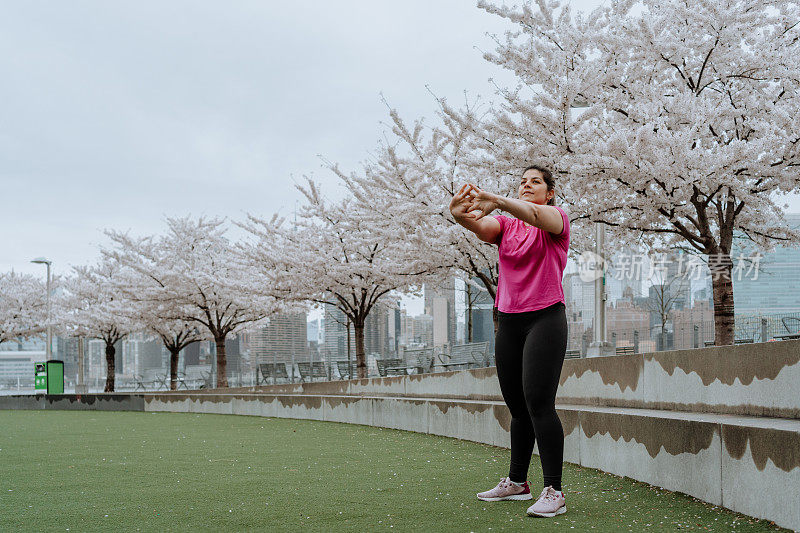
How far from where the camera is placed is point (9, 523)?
4.12 metres

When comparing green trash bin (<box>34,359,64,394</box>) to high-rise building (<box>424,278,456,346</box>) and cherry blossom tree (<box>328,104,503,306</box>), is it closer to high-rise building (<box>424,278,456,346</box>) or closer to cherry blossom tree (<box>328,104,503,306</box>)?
high-rise building (<box>424,278,456,346</box>)

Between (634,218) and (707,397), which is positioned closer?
(707,397)

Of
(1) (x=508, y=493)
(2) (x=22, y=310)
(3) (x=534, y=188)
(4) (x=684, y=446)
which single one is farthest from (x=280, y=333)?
(3) (x=534, y=188)

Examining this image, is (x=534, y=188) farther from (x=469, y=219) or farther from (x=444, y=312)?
(x=444, y=312)

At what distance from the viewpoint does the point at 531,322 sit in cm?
423

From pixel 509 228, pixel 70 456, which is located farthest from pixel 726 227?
pixel 70 456

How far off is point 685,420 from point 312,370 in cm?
1828

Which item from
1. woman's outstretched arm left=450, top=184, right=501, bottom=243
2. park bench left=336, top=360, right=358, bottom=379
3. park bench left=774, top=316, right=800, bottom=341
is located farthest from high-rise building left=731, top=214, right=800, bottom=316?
woman's outstretched arm left=450, top=184, right=501, bottom=243

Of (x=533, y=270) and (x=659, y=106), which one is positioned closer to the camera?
(x=533, y=270)

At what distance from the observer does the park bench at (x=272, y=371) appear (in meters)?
23.2

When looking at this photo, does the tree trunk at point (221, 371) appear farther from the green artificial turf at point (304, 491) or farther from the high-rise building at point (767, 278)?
the green artificial turf at point (304, 491)

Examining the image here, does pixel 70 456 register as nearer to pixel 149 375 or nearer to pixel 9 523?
pixel 9 523

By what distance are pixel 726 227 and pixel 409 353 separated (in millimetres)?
9266

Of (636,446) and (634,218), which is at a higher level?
(634,218)
